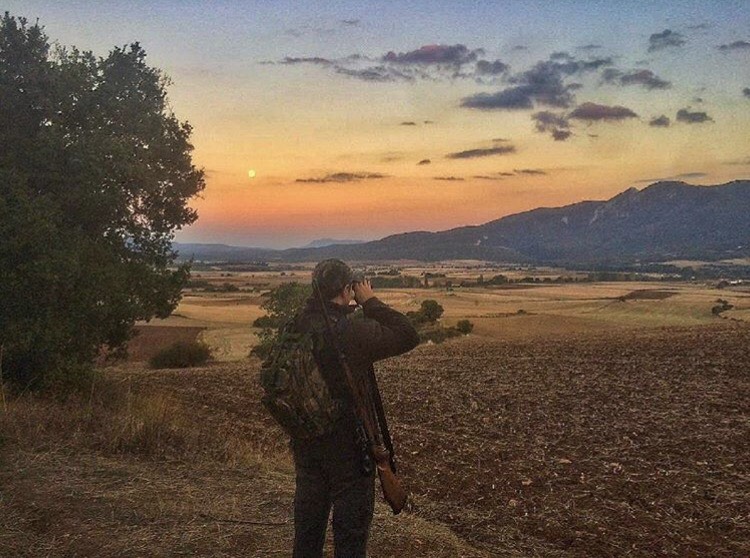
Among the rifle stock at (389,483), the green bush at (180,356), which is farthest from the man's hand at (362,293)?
the green bush at (180,356)

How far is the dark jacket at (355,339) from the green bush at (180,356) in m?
25.4

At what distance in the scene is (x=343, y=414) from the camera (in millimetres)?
4203

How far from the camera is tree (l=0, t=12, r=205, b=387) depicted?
42.2 ft

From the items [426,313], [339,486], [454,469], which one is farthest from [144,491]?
[426,313]

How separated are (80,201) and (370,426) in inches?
491

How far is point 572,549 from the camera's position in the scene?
6.66 meters

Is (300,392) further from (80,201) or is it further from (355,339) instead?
(80,201)

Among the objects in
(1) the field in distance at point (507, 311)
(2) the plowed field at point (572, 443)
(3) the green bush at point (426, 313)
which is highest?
(2) the plowed field at point (572, 443)

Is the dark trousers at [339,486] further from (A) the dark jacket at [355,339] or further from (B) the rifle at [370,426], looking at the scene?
(A) the dark jacket at [355,339]

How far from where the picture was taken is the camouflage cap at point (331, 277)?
14.1 ft

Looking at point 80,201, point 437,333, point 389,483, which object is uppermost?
point 80,201

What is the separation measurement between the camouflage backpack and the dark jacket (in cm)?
6

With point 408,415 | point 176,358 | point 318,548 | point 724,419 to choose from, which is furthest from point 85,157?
point 176,358

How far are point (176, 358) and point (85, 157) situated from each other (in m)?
15.9
